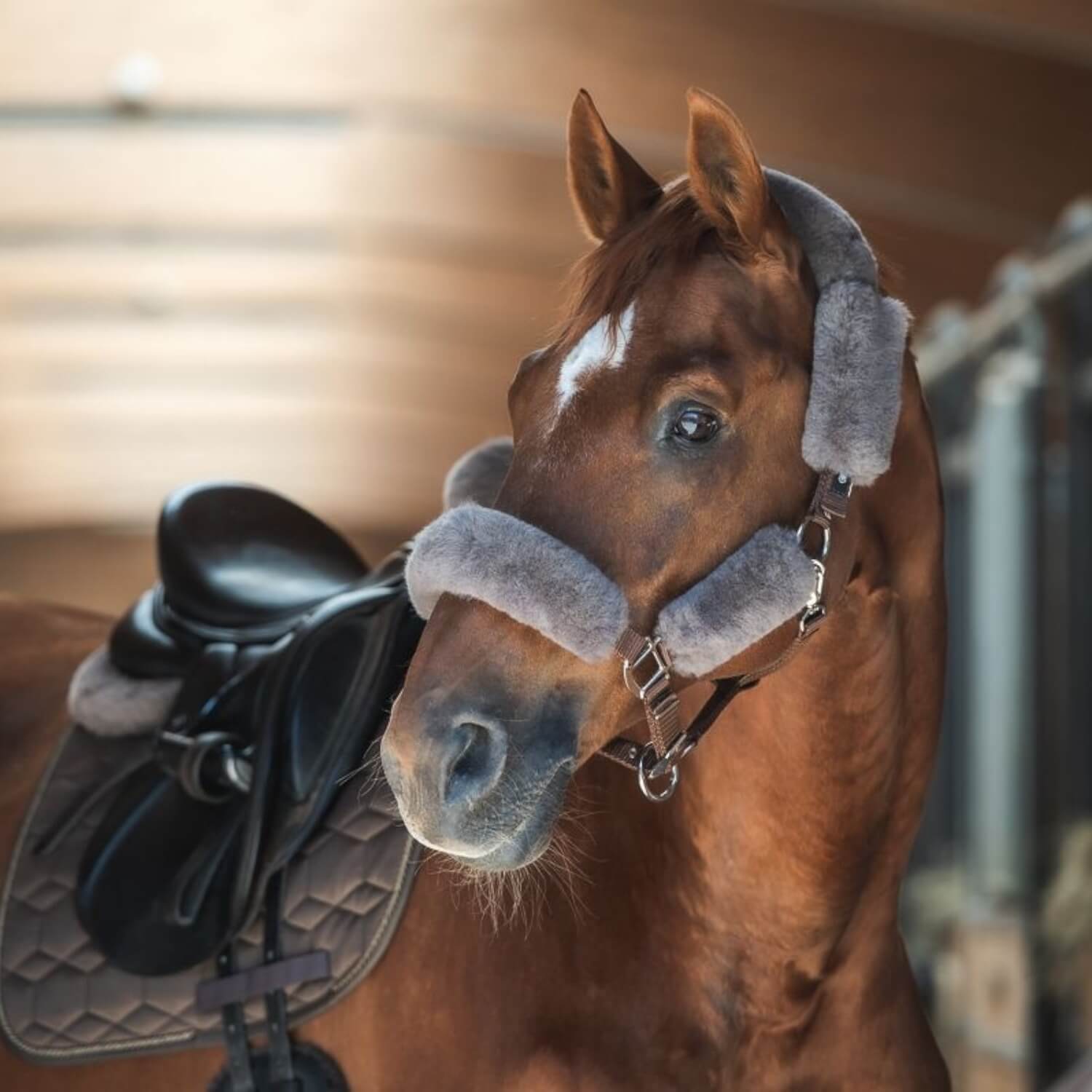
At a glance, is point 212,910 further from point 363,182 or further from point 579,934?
point 363,182

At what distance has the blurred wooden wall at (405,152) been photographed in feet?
29.7

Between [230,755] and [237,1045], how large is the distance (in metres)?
0.41

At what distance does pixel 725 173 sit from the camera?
2094mm

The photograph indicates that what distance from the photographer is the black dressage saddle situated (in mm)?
2498

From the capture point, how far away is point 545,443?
204cm

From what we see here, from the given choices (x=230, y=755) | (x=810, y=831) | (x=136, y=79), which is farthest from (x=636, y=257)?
(x=136, y=79)

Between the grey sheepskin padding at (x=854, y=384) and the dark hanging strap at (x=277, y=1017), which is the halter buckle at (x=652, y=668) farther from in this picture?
the dark hanging strap at (x=277, y=1017)

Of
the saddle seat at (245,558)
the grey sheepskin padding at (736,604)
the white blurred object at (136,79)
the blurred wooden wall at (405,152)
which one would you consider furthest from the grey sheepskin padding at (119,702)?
the white blurred object at (136,79)

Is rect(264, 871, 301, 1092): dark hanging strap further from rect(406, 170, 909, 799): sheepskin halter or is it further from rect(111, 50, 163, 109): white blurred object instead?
rect(111, 50, 163, 109): white blurred object

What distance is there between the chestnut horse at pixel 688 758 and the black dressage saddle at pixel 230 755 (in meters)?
0.20

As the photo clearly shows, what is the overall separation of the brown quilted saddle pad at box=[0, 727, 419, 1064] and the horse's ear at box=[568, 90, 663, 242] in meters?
0.81

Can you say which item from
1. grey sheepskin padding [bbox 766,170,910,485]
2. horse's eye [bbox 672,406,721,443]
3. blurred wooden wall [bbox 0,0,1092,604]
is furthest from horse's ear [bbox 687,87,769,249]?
blurred wooden wall [bbox 0,0,1092,604]

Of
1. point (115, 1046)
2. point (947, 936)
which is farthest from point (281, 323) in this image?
point (115, 1046)

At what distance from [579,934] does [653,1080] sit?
8.4 inches
